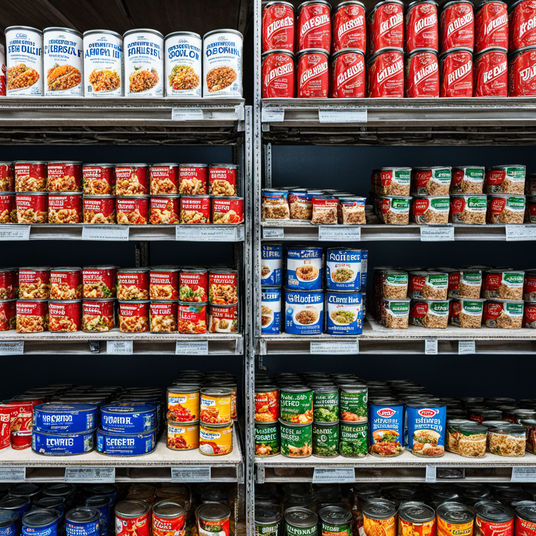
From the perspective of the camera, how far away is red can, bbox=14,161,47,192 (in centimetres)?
196

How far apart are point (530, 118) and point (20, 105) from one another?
2062 mm

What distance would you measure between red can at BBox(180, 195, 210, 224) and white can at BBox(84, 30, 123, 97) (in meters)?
0.50

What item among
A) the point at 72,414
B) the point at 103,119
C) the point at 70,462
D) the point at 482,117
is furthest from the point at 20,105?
the point at 482,117

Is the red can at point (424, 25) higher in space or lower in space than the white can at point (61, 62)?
higher

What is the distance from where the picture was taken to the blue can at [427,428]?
201cm

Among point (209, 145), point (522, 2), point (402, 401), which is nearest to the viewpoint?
point (522, 2)

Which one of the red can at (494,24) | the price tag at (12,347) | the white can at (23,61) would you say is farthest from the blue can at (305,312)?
the white can at (23,61)

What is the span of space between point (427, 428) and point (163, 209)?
4.73 ft

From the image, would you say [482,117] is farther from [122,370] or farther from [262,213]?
[122,370]

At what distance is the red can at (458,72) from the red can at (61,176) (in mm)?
1581

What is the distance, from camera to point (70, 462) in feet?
6.37

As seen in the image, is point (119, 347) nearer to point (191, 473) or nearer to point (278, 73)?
point (191, 473)

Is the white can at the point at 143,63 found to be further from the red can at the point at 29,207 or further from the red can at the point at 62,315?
the red can at the point at 62,315

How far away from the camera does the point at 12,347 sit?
1.95 meters
